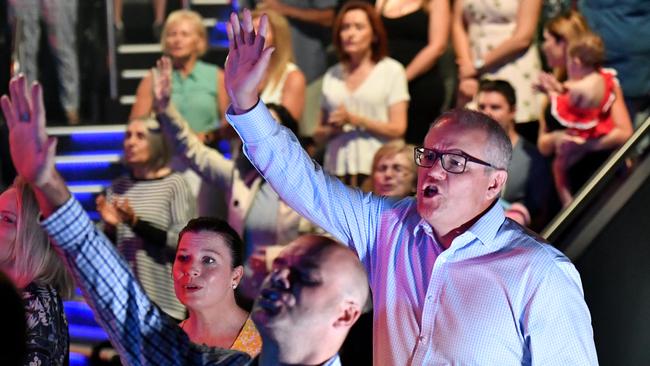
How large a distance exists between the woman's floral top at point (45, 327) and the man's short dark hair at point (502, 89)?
9.50 feet

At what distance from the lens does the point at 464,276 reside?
3.34 metres

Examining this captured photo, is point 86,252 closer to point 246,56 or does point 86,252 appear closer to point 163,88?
point 246,56

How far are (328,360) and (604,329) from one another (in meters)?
2.53

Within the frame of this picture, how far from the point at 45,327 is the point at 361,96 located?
3.11 m

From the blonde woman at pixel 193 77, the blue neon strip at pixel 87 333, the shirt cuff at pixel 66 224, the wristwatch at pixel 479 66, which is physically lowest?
the blue neon strip at pixel 87 333

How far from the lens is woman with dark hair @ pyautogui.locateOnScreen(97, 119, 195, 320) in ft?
19.4

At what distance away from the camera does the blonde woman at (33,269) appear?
3346 millimetres

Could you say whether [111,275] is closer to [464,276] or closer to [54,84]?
[464,276]

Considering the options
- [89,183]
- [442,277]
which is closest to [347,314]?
[442,277]

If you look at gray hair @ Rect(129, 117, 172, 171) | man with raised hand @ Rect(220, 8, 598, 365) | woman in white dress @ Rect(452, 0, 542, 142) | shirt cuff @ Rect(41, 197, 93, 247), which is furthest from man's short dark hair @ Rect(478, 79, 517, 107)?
shirt cuff @ Rect(41, 197, 93, 247)

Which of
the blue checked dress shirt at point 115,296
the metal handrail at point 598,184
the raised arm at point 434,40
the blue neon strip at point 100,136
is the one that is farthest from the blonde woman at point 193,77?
the blue checked dress shirt at point 115,296

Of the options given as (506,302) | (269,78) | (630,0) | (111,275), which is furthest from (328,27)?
(111,275)

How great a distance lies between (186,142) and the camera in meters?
6.27

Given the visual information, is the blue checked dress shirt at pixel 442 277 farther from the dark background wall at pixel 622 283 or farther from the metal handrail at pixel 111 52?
the metal handrail at pixel 111 52
